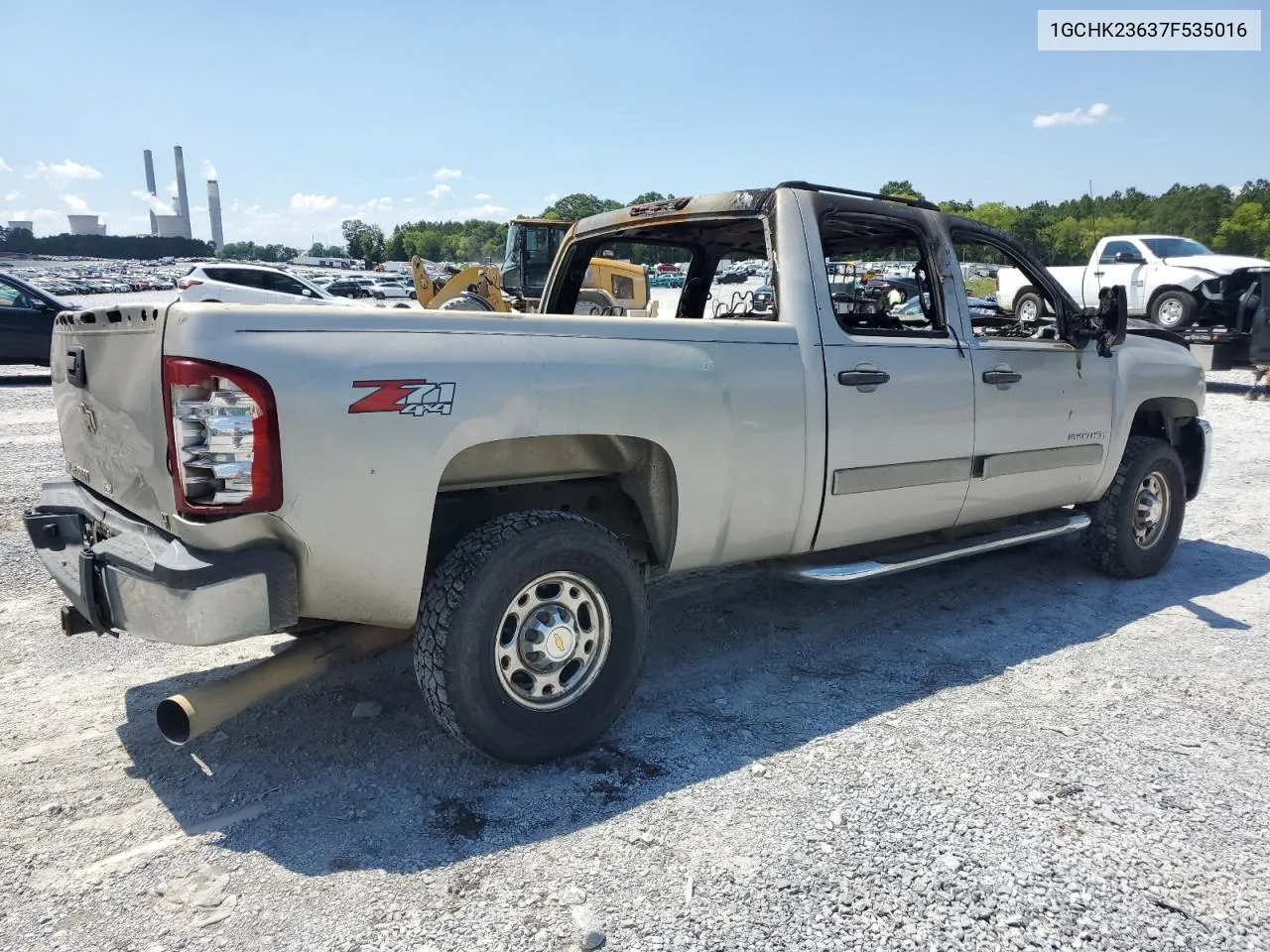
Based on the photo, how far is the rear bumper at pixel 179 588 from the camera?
2.60m

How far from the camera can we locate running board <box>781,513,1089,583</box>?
13.1ft

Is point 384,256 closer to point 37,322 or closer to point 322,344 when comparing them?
point 37,322

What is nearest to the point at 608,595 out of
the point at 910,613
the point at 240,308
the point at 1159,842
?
the point at 240,308

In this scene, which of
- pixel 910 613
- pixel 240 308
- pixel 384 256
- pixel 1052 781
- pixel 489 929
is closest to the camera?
pixel 489 929

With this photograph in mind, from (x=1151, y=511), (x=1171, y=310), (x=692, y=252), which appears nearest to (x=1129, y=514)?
(x=1151, y=511)

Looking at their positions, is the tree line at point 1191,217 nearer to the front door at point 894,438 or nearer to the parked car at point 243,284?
the parked car at point 243,284

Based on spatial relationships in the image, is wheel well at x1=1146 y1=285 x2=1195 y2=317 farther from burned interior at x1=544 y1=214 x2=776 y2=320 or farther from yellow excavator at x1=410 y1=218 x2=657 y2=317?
burned interior at x1=544 y1=214 x2=776 y2=320

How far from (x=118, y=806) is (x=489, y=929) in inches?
55.6

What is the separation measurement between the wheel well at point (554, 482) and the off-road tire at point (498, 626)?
225 mm

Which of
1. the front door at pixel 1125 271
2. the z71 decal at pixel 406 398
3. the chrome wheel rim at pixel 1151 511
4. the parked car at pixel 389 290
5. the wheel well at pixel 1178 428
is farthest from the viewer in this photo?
the parked car at pixel 389 290

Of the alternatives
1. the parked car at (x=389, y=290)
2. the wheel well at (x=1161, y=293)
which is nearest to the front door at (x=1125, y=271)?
the wheel well at (x=1161, y=293)

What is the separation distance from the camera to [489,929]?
2.40m

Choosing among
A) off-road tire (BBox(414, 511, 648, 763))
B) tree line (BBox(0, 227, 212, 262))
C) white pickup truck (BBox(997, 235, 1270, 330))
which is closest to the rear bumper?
off-road tire (BBox(414, 511, 648, 763))

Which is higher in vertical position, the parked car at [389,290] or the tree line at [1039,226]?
the tree line at [1039,226]
